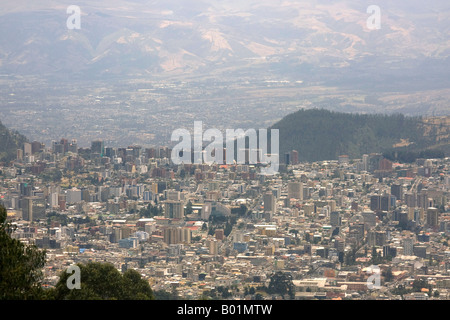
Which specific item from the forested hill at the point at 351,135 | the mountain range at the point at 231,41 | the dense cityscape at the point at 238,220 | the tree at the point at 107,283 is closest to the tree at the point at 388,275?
the dense cityscape at the point at 238,220

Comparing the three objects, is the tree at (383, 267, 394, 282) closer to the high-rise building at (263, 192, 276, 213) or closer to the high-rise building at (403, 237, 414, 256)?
the high-rise building at (403, 237, 414, 256)

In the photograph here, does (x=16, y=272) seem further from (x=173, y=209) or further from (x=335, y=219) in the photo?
(x=173, y=209)

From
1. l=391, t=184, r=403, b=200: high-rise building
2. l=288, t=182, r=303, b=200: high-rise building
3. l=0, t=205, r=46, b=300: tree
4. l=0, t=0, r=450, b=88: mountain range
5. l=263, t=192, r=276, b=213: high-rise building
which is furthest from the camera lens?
l=0, t=0, r=450, b=88: mountain range

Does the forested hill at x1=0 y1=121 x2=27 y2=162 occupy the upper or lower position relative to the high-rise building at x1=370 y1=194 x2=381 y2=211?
upper

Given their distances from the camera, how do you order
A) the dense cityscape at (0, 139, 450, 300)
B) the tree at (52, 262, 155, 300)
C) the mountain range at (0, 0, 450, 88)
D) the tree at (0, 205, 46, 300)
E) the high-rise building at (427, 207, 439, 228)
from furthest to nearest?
the mountain range at (0, 0, 450, 88) < the high-rise building at (427, 207, 439, 228) < the dense cityscape at (0, 139, 450, 300) < the tree at (52, 262, 155, 300) < the tree at (0, 205, 46, 300)

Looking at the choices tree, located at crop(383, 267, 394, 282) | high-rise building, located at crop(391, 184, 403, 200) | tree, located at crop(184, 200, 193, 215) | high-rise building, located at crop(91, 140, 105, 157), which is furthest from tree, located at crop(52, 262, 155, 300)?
high-rise building, located at crop(91, 140, 105, 157)

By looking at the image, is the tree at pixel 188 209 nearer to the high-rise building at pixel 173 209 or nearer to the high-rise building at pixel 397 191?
the high-rise building at pixel 173 209
